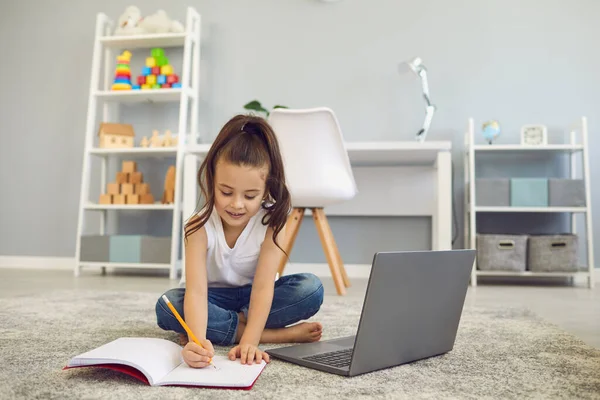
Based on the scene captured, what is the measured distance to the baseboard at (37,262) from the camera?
3513 mm

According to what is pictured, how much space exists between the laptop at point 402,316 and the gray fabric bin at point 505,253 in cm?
169

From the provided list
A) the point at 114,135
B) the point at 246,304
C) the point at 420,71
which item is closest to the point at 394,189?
the point at 420,71

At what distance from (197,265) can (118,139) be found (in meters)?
2.27

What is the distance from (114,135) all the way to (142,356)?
2.46m

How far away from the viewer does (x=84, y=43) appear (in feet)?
11.7

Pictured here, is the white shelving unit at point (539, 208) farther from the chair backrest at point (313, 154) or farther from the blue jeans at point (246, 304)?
the blue jeans at point (246, 304)

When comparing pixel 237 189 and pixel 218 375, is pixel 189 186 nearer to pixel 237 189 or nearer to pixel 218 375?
pixel 237 189

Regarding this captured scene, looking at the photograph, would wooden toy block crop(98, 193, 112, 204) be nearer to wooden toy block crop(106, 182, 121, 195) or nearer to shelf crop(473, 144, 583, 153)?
wooden toy block crop(106, 182, 121, 195)

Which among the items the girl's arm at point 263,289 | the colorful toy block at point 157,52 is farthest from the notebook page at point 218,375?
the colorful toy block at point 157,52

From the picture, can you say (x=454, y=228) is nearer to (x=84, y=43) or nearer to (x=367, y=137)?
(x=367, y=137)

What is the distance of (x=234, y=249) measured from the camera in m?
1.21

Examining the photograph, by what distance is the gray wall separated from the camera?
3123 millimetres

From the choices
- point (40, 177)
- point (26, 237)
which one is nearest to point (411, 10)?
point (40, 177)

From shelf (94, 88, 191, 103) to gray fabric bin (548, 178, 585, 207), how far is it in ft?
6.24
